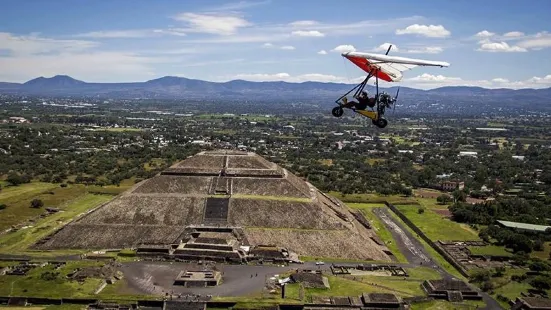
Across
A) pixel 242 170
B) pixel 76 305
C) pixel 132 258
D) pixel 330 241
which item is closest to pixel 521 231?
pixel 330 241

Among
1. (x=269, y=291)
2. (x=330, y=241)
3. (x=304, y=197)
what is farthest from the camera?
(x=304, y=197)

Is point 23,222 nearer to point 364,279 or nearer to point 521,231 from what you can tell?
point 364,279

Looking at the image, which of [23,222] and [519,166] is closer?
[23,222]

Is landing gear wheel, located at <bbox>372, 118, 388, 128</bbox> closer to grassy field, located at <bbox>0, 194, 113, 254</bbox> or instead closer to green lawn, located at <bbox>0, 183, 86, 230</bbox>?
grassy field, located at <bbox>0, 194, 113, 254</bbox>

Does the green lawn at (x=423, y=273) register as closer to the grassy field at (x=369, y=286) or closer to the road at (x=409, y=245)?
the grassy field at (x=369, y=286)

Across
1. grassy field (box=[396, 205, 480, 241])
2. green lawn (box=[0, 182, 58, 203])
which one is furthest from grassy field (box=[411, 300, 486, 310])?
green lawn (box=[0, 182, 58, 203])

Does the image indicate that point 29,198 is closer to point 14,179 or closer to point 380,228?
point 14,179
